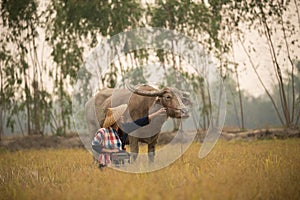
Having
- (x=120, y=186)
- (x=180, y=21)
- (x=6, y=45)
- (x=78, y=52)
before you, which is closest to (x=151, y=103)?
(x=120, y=186)

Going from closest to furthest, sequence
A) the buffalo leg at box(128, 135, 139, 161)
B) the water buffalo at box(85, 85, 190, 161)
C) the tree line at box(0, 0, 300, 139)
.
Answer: the water buffalo at box(85, 85, 190, 161), the buffalo leg at box(128, 135, 139, 161), the tree line at box(0, 0, 300, 139)

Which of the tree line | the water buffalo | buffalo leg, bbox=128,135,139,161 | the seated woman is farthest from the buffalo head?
the tree line

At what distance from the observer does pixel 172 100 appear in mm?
5805

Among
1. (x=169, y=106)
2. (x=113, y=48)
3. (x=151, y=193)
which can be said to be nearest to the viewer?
(x=151, y=193)

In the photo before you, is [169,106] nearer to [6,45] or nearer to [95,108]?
[95,108]

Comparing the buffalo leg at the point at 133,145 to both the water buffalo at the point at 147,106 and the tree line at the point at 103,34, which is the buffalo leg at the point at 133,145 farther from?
the tree line at the point at 103,34

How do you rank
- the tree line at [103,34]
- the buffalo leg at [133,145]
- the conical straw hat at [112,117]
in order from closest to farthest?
the conical straw hat at [112,117]
the buffalo leg at [133,145]
the tree line at [103,34]

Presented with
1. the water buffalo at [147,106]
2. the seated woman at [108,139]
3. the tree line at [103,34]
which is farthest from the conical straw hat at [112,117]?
the tree line at [103,34]

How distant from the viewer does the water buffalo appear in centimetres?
580

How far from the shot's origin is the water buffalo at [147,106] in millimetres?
5801

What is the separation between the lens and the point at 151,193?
10.2 ft

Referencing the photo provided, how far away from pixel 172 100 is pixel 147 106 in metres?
0.71

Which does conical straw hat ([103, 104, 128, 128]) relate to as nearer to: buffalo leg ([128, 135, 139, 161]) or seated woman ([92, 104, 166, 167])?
seated woman ([92, 104, 166, 167])

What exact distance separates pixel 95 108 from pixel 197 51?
8.81 meters
